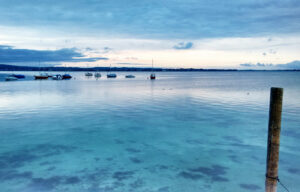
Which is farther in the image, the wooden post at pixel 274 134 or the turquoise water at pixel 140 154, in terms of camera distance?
the turquoise water at pixel 140 154

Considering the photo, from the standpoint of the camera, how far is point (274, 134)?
292 inches

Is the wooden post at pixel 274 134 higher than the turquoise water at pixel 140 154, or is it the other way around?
the wooden post at pixel 274 134

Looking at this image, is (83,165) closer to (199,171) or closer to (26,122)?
(199,171)

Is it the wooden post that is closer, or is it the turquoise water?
the wooden post

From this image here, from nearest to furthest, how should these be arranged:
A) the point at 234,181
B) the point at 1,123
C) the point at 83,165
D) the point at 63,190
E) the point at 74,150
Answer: the point at 63,190 < the point at 234,181 < the point at 83,165 < the point at 74,150 < the point at 1,123

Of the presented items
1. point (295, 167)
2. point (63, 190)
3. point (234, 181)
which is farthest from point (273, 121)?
point (63, 190)

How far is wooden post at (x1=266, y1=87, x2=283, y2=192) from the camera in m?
7.25

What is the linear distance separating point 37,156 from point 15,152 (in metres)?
1.51

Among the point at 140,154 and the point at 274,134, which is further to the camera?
the point at 140,154

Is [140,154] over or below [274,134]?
below

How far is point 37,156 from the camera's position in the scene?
1212 cm

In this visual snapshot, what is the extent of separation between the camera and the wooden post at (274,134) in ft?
23.8

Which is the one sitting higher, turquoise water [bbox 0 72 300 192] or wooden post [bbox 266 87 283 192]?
wooden post [bbox 266 87 283 192]

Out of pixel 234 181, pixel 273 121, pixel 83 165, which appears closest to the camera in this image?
pixel 273 121
